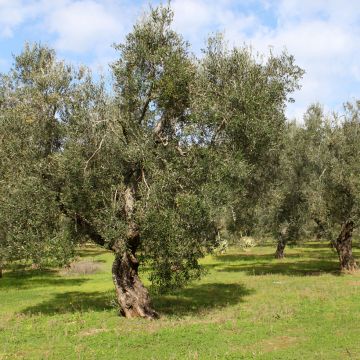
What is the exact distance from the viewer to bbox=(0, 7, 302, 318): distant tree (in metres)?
23.2

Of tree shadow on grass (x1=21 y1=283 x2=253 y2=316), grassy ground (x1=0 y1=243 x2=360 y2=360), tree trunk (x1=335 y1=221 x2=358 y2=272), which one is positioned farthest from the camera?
tree trunk (x1=335 y1=221 x2=358 y2=272)

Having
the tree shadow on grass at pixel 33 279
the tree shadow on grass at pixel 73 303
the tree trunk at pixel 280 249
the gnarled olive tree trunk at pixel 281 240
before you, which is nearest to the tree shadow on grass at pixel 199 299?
the tree shadow on grass at pixel 73 303

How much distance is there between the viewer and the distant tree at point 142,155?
23.2 meters

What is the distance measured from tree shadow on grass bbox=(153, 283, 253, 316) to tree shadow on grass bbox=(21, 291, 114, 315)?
3.86 m

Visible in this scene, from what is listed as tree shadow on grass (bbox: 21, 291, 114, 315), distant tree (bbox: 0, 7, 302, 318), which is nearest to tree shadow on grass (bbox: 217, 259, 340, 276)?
tree shadow on grass (bbox: 21, 291, 114, 315)

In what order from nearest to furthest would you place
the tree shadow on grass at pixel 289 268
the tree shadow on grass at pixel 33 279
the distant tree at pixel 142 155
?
the distant tree at pixel 142 155, the tree shadow on grass at pixel 33 279, the tree shadow on grass at pixel 289 268

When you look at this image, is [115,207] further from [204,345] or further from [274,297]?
[274,297]

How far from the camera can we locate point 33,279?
48.3m

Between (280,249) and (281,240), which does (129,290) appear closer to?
(281,240)

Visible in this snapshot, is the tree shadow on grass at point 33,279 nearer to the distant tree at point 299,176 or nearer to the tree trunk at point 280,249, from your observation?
the distant tree at point 299,176

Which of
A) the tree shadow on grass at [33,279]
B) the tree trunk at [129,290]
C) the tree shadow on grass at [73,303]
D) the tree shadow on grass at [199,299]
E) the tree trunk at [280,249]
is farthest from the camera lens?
the tree trunk at [280,249]

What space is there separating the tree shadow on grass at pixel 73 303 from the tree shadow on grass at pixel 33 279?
23.7 ft

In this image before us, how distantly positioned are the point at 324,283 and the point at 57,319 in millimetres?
22632

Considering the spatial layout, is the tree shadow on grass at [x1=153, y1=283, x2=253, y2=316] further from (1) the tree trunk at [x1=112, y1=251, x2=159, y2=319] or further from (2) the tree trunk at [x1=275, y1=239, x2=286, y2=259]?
(2) the tree trunk at [x1=275, y1=239, x2=286, y2=259]
